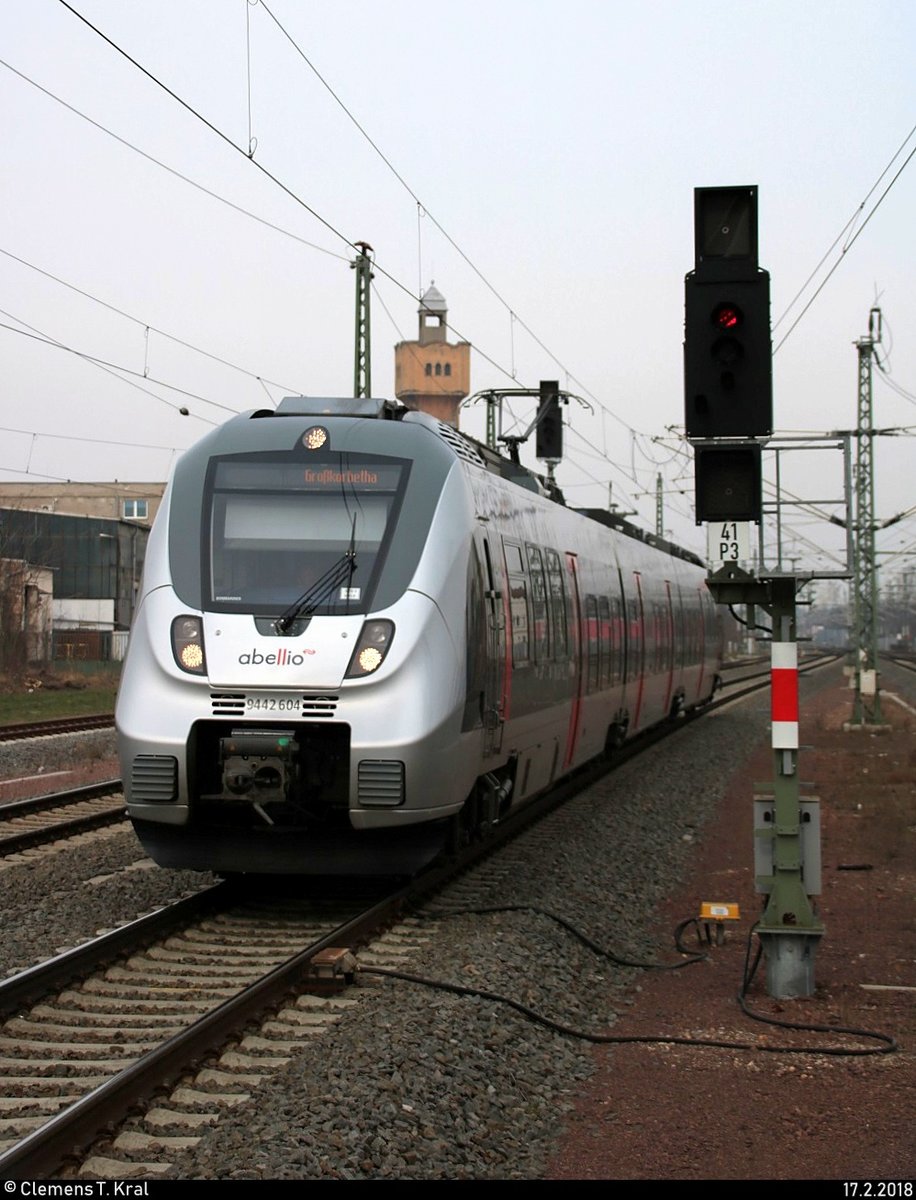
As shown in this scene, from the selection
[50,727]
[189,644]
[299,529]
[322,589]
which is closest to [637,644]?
[50,727]

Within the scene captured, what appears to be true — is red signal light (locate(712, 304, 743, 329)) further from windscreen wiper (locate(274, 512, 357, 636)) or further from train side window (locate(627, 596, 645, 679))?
train side window (locate(627, 596, 645, 679))

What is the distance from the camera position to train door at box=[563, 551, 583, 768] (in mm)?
14516

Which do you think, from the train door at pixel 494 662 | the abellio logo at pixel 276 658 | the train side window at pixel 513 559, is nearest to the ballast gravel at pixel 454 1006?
Answer: the train door at pixel 494 662

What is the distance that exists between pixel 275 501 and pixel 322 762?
1.80m

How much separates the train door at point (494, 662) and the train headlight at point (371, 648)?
4.51ft

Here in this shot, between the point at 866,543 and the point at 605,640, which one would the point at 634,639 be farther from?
the point at 866,543

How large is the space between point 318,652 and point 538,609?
4.04 m

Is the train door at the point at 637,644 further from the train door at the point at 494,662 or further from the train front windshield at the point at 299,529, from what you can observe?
the train front windshield at the point at 299,529

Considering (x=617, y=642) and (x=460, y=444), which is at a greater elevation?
(x=460, y=444)

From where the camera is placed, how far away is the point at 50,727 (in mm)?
25469

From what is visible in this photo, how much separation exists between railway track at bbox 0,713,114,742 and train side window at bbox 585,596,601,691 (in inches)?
428

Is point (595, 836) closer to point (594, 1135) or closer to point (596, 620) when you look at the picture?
point (596, 620)

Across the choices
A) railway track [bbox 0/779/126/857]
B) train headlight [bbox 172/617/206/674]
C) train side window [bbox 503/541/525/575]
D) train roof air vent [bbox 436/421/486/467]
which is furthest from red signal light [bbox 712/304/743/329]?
railway track [bbox 0/779/126/857]

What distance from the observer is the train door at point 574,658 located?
14.5 m
